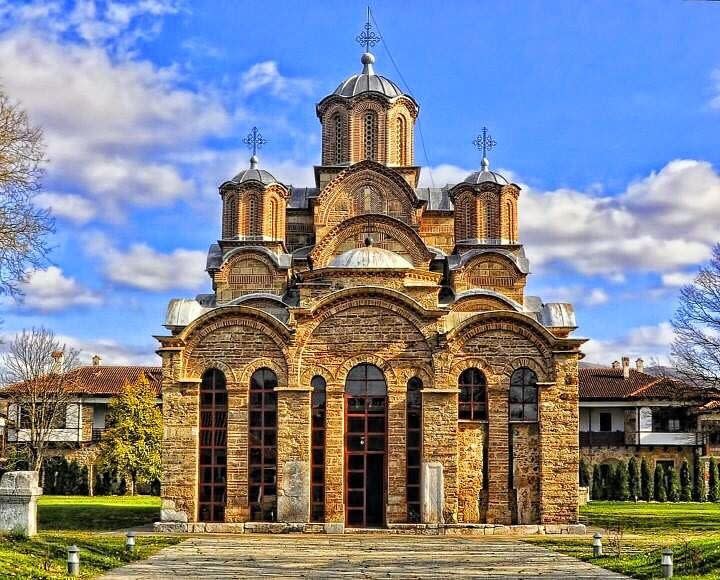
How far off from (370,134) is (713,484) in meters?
22.3

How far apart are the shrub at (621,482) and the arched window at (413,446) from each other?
19.4 m

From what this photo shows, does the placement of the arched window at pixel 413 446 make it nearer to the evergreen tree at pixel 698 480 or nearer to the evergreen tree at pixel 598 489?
the evergreen tree at pixel 598 489

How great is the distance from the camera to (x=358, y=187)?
96.8ft

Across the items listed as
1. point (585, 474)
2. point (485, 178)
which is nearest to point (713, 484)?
point (585, 474)

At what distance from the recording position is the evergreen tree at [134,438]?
40.9m

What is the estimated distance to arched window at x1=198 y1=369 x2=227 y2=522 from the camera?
24.8 meters

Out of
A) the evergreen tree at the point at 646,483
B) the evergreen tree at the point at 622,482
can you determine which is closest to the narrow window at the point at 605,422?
the evergreen tree at the point at 622,482

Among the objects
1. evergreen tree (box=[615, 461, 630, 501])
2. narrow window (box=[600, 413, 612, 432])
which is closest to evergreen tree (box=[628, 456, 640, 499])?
evergreen tree (box=[615, 461, 630, 501])

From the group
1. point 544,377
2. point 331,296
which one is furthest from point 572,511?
point 331,296

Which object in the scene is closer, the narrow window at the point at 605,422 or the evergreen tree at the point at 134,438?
→ the evergreen tree at the point at 134,438

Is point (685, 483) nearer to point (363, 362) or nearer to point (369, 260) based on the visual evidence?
point (363, 362)

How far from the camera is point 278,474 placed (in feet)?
80.7

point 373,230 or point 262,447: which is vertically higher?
point 373,230

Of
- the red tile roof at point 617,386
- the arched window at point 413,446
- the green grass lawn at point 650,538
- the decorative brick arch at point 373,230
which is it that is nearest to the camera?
the green grass lawn at point 650,538
